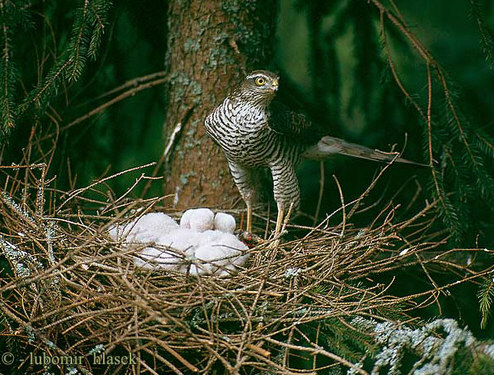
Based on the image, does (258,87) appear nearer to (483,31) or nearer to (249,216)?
(249,216)

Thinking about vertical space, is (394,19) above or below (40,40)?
above

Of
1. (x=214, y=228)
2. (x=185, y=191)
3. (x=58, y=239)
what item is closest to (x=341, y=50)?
(x=185, y=191)

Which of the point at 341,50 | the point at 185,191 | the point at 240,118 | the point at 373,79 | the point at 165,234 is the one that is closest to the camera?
the point at 165,234

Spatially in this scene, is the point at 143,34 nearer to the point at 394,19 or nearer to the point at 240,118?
the point at 240,118

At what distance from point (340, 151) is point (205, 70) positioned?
0.85 m

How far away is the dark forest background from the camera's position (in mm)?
3139

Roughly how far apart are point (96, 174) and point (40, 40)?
0.89m

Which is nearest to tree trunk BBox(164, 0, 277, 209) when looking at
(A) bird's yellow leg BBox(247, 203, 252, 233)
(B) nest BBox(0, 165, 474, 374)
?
(A) bird's yellow leg BBox(247, 203, 252, 233)

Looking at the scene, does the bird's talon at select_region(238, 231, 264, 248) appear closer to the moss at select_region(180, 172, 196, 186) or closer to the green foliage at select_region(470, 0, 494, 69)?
the moss at select_region(180, 172, 196, 186)

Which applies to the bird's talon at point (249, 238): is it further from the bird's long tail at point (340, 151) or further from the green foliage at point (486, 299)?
the green foliage at point (486, 299)

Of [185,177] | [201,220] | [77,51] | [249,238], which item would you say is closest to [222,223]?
[201,220]

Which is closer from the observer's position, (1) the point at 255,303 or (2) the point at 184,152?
(1) the point at 255,303

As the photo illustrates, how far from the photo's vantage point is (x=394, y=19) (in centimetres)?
333

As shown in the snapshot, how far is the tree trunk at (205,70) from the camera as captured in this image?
138 inches
